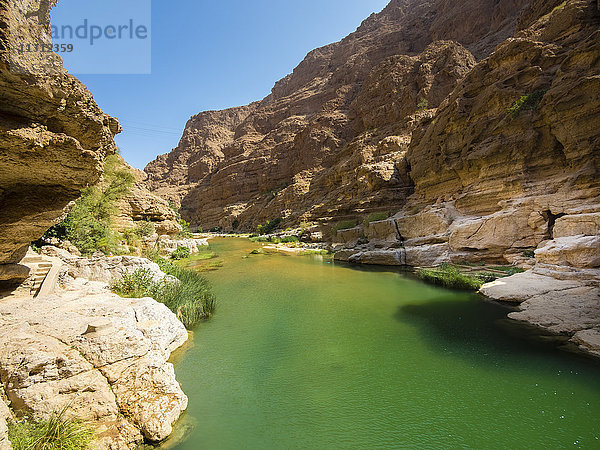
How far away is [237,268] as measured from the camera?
16.5 meters

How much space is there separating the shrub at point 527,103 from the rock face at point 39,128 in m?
19.6

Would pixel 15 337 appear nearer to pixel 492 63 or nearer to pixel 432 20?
pixel 492 63

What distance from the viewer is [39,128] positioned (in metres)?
3.03

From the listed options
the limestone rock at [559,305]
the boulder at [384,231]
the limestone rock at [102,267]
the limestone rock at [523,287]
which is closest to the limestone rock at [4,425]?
the limestone rock at [102,267]

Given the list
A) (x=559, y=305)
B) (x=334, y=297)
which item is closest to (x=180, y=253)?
(x=334, y=297)

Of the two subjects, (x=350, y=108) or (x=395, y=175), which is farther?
(x=350, y=108)

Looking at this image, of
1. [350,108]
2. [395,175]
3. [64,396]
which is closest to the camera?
[64,396]

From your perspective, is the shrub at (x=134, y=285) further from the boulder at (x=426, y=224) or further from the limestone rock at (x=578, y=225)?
the boulder at (x=426, y=224)

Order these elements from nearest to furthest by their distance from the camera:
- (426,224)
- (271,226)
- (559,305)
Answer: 1. (559,305)
2. (426,224)
3. (271,226)

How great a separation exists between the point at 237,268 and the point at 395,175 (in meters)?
20.1

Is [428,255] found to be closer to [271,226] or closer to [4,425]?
[4,425]

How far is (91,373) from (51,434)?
763 mm

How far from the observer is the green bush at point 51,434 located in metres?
2.59

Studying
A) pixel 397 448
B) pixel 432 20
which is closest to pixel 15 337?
pixel 397 448
